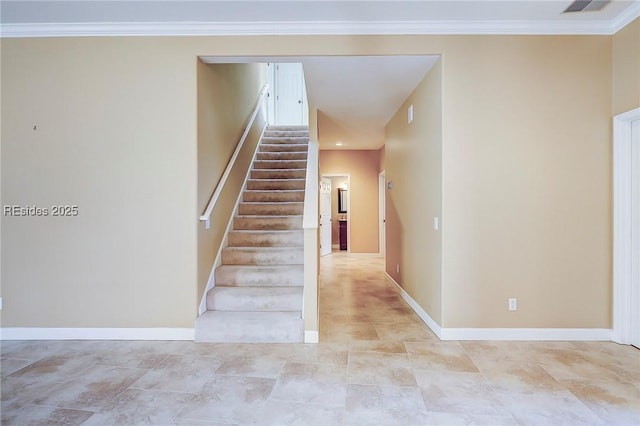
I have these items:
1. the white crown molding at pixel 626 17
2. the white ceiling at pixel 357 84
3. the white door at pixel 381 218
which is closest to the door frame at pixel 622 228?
the white crown molding at pixel 626 17

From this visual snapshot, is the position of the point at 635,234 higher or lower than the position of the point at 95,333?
higher

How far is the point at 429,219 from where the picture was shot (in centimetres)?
323

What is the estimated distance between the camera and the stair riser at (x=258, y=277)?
335 centimetres

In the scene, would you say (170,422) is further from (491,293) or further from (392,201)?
(392,201)

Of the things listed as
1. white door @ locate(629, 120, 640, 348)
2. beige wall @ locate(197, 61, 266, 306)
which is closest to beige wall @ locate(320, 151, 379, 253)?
beige wall @ locate(197, 61, 266, 306)

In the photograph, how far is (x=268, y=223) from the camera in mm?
4113

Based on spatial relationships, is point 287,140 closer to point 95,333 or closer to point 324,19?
point 324,19

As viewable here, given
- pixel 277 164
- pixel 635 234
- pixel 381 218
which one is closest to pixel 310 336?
pixel 635 234

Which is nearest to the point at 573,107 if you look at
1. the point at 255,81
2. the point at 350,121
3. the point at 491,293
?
the point at 491,293

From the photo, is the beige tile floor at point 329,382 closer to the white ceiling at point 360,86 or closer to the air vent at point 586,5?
the white ceiling at point 360,86

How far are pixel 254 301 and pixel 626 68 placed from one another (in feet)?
13.2

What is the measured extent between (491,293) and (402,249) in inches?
60.5

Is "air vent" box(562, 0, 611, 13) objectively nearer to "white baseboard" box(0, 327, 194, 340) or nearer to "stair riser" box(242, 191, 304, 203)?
"stair riser" box(242, 191, 304, 203)

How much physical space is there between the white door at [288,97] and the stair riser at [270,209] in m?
4.27
